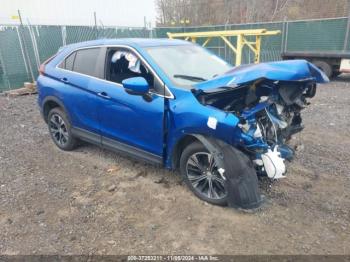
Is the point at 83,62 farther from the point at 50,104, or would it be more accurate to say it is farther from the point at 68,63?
the point at 50,104

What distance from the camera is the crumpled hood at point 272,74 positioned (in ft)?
10.2

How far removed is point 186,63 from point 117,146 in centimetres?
143

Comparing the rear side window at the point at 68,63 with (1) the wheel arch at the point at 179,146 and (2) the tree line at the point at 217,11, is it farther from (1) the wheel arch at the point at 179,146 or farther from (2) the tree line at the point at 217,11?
(2) the tree line at the point at 217,11

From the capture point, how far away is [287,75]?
3137mm

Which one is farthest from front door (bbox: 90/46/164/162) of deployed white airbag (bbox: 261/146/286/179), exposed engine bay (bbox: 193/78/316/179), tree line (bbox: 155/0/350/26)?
tree line (bbox: 155/0/350/26)

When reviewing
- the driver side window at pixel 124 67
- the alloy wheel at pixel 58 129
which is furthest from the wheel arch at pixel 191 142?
the alloy wheel at pixel 58 129

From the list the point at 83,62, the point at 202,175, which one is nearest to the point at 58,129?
the point at 83,62

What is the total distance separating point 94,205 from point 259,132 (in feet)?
6.61

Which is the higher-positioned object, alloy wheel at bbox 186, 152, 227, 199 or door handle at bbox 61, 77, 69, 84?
→ door handle at bbox 61, 77, 69, 84

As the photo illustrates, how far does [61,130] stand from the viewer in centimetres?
524

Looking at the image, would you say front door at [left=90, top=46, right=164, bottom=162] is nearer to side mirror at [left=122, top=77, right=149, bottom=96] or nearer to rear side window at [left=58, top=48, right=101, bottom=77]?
side mirror at [left=122, top=77, right=149, bottom=96]

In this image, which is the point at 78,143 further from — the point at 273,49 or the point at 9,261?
the point at 273,49

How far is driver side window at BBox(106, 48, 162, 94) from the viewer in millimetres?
3923

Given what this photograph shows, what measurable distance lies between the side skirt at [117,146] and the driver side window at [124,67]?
0.83 metres
